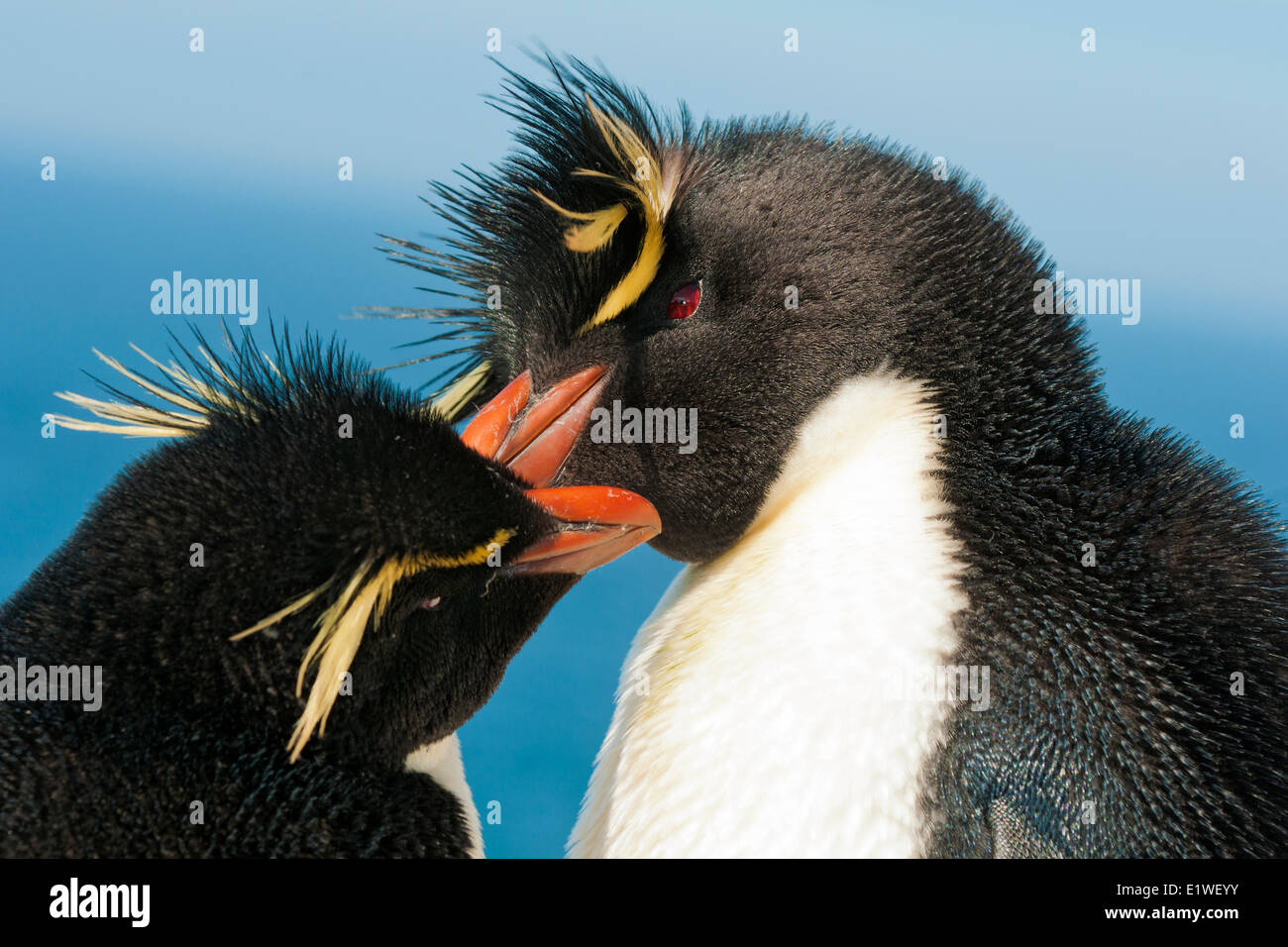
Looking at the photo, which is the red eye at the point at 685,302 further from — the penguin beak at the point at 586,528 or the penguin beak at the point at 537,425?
the penguin beak at the point at 586,528

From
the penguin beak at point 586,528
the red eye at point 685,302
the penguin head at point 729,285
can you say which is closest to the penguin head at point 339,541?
the penguin beak at point 586,528

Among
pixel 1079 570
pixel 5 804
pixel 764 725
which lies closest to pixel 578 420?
pixel 764 725

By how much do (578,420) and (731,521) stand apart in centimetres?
29

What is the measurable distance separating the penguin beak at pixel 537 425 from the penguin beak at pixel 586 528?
68 millimetres

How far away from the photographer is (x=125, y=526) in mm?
1687

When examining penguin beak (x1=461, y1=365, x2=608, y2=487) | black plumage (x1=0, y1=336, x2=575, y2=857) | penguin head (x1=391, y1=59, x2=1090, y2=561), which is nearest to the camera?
black plumage (x1=0, y1=336, x2=575, y2=857)

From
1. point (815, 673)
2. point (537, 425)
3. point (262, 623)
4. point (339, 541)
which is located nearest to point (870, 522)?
point (815, 673)

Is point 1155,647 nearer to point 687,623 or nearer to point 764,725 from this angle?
point 764,725

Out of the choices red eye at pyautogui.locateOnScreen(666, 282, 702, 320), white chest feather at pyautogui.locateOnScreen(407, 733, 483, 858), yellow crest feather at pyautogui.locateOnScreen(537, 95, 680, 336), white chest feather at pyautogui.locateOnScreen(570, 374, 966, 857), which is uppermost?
yellow crest feather at pyautogui.locateOnScreen(537, 95, 680, 336)

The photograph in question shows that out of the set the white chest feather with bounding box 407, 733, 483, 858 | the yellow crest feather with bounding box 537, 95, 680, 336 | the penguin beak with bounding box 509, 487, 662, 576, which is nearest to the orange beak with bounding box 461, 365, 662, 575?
the penguin beak with bounding box 509, 487, 662, 576

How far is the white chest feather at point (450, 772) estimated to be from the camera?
6.20 feet

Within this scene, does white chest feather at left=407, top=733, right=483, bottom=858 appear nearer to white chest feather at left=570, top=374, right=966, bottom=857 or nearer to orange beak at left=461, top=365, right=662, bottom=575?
white chest feather at left=570, top=374, right=966, bottom=857

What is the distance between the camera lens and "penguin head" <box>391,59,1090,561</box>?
6.02ft

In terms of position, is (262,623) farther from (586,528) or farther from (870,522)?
(870,522)
